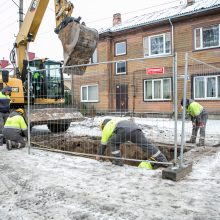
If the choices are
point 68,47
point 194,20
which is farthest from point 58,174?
point 194,20

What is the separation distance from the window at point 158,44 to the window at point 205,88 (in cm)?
304

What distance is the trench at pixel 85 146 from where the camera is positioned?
8406mm

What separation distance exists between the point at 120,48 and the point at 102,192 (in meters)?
16.8

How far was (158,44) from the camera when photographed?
1855 cm

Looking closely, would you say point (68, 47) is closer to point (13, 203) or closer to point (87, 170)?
point (87, 170)

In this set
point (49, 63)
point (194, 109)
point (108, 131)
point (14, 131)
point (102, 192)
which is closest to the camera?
point (102, 192)

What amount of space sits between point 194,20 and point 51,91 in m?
9.84

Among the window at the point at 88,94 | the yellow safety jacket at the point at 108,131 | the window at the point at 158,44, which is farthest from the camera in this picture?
the window at the point at 158,44

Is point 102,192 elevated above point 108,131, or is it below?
below

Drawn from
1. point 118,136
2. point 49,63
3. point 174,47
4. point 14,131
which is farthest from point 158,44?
point 118,136

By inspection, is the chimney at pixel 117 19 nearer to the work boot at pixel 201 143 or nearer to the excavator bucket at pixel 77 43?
the excavator bucket at pixel 77 43

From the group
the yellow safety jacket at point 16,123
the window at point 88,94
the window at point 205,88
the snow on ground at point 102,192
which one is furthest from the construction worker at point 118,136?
the window at point 205,88

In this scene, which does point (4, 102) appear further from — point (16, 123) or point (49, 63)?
point (49, 63)

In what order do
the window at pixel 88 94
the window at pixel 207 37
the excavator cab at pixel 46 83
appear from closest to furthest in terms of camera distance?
the window at pixel 88 94 → the excavator cab at pixel 46 83 → the window at pixel 207 37
